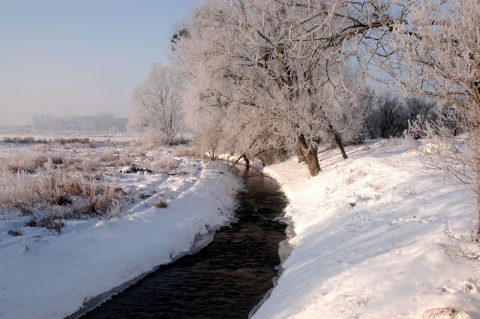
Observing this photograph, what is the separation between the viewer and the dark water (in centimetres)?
587

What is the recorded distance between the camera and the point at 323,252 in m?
6.97

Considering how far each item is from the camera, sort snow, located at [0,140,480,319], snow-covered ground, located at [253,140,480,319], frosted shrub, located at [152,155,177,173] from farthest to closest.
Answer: frosted shrub, located at [152,155,177,173] → snow, located at [0,140,480,319] → snow-covered ground, located at [253,140,480,319]

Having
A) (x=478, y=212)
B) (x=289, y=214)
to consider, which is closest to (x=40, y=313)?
(x=478, y=212)

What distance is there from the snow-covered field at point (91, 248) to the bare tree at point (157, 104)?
35777 mm

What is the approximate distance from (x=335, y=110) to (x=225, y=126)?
19.9 feet

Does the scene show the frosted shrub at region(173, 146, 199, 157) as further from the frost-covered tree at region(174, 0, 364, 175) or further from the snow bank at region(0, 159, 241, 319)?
the snow bank at region(0, 159, 241, 319)

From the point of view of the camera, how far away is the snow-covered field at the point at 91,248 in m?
5.69

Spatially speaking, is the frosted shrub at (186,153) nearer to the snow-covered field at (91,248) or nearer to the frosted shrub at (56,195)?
the snow-covered field at (91,248)

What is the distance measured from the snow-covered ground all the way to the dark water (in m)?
0.59

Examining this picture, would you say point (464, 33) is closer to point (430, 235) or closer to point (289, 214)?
point (430, 235)

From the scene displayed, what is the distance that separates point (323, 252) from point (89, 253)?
4.90 meters

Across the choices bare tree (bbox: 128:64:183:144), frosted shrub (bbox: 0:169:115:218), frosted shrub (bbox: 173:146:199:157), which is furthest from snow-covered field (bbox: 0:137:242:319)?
bare tree (bbox: 128:64:183:144)

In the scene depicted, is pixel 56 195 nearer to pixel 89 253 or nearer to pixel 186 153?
pixel 89 253

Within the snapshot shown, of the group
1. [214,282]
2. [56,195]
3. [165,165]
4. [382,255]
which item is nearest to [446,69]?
[382,255]
